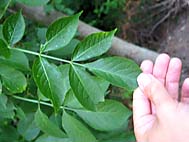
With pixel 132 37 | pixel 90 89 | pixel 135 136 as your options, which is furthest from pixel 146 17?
pixel 90 89

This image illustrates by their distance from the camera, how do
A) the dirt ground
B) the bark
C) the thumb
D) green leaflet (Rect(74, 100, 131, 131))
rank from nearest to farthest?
the thumb, green leaflet (Rect(74, 100, 131, 131)), the bark, the dirt ground

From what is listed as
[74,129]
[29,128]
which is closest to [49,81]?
[74,129]

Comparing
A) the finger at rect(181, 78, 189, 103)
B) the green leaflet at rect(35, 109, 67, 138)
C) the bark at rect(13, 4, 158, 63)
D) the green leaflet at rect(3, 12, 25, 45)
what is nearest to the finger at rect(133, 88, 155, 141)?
the finger at rect(181, 78, 189, 103)

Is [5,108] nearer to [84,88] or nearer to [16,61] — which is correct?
[16,61]

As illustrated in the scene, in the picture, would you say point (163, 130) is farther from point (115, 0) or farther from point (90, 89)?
point (115, 0)

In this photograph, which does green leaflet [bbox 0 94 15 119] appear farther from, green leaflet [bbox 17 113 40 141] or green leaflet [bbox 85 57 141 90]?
green leaflet [bbox 85 57 141 90]

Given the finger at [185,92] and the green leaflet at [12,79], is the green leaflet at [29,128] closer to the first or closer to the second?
the green leaflet at [12,79]
